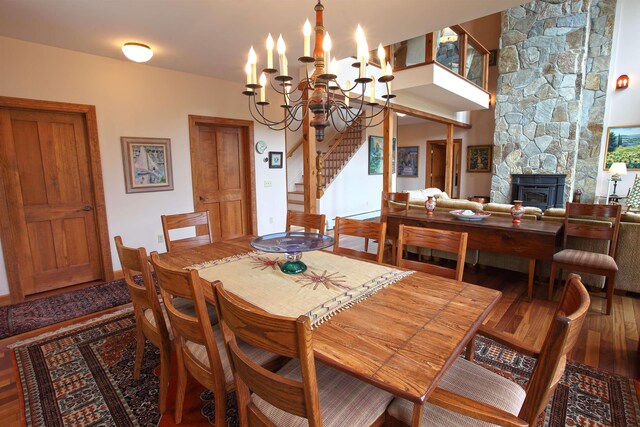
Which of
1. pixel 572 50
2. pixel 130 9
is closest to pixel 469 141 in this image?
pixel 572 50

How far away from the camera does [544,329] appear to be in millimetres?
2506

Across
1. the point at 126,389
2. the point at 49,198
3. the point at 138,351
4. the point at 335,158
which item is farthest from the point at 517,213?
the point at 335,158

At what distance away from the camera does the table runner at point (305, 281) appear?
135cm

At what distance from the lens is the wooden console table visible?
287 centimetres

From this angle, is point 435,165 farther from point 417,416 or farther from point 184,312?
point 417,416

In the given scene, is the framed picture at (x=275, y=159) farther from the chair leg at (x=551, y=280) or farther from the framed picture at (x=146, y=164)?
the chair leg at (x=551, y=280)

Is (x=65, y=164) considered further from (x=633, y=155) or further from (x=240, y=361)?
(x=633, y=155)

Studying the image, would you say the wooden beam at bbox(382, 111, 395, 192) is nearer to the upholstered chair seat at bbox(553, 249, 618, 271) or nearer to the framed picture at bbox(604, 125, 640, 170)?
the upholstered chair seat at bbox(553, 249, 618, 271)

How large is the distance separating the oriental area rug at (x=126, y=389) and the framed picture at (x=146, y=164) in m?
1.86

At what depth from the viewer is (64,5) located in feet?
7.59

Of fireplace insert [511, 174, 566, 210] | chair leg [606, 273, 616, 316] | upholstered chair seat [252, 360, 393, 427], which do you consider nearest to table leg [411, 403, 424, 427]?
upholstered chair seat [252, 360, 393, 427]

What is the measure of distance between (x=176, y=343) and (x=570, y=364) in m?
2.41

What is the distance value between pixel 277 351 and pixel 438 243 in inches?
49.9

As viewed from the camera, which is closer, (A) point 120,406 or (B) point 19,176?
(A) point 120,406
